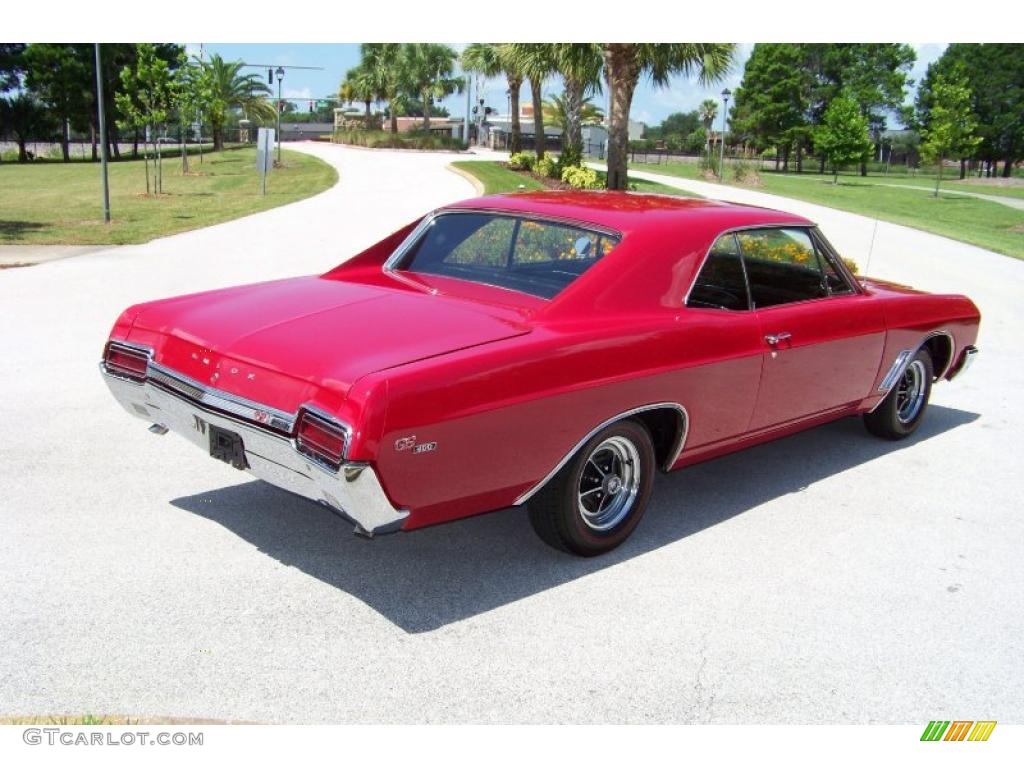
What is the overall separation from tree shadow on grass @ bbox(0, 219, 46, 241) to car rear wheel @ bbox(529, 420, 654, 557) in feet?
48.9

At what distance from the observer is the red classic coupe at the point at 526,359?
3393mm

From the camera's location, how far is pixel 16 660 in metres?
3.24

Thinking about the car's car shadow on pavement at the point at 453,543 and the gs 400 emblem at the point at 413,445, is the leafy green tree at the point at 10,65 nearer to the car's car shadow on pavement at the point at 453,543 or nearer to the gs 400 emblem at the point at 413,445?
the car's car shadow on pavement at the point at 453,543

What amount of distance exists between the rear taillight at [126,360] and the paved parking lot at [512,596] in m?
0.72

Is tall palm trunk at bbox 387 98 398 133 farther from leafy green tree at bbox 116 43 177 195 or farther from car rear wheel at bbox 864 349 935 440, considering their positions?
car rear wheel at bbox 864 349 935 440

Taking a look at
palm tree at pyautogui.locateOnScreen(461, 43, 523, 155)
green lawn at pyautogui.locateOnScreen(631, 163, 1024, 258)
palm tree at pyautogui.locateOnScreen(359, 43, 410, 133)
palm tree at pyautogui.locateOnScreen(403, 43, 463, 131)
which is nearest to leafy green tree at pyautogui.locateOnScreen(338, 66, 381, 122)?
palm tree at pyautogui.locateOnScreen(359, 43, 410, 133)

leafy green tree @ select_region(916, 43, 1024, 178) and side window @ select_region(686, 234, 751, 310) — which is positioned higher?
leafy green tree @ select_region(916, 43, 1024, 178)

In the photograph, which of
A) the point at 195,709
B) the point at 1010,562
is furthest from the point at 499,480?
the point at 1010,562

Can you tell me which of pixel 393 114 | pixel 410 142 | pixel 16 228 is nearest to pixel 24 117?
pixel 410 142

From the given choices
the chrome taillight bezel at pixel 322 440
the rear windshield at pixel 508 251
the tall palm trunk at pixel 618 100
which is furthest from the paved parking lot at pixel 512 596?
the tall palm trunk at pixel 618 100

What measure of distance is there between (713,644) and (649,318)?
1.43m

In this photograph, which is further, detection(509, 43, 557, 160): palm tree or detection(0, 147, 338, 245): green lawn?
detection(509, 43, 557, 160): palm tree

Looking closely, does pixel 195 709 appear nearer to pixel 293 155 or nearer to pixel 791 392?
pixel 791 392

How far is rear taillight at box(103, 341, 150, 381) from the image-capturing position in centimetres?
419
